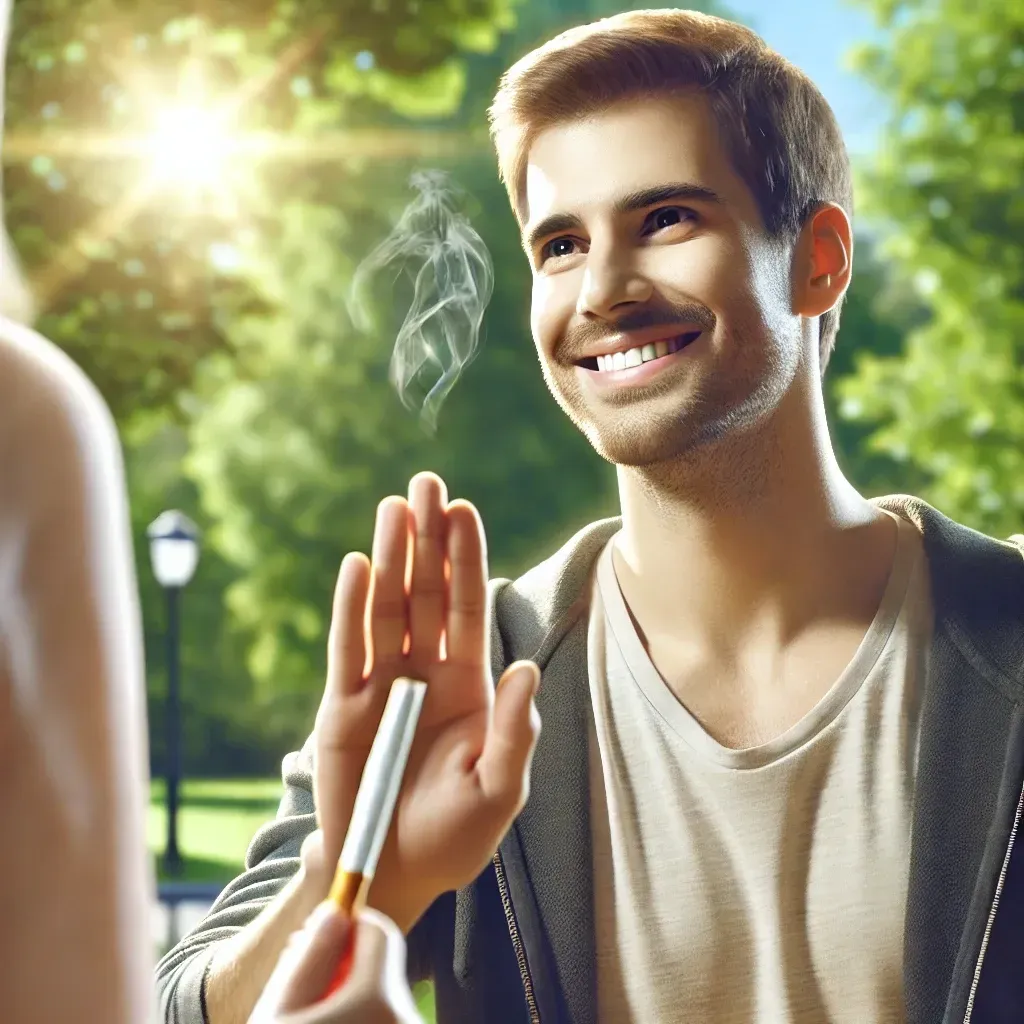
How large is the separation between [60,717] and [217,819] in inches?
142

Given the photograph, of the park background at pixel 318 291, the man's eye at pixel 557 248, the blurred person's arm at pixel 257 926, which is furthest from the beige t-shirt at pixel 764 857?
the park background at pixel 318 291

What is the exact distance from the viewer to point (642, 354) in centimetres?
78

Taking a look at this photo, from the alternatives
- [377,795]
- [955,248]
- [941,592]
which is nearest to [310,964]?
[377,795]

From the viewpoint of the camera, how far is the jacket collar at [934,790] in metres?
0.74

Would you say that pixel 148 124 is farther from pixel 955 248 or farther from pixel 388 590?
pixel 388 590

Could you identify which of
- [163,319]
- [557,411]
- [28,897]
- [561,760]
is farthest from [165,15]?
[28,897]

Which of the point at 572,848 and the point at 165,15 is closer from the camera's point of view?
the point at 572,848

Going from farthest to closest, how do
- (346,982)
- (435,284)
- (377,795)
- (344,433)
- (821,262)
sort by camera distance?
(344,433) < (435,284) < (821,262) < (377,795) < (346,982)

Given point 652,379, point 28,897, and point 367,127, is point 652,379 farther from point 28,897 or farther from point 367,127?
point 367,127

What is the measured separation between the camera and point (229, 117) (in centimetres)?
216

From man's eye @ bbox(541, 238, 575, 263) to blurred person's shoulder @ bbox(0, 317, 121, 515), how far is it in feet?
1.73

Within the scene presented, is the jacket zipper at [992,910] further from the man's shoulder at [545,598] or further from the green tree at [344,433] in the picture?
the green tree at [344,433]

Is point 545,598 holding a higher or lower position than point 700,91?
lower

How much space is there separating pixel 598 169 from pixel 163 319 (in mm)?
1576
